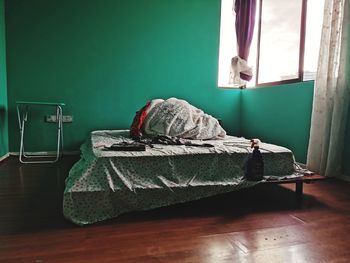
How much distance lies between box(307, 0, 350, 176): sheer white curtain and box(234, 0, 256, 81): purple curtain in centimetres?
143

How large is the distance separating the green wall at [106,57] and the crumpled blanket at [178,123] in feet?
3.78

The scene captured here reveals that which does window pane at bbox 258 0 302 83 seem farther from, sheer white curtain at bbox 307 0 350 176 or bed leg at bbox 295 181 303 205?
bed leg at bbox 295 181 303 205

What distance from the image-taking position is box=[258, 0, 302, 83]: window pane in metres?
3.17

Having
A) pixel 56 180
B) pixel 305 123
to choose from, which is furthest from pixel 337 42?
pixel 56 180

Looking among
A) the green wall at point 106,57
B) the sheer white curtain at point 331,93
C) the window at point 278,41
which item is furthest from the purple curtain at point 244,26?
the sheer white curtain at point 331,93

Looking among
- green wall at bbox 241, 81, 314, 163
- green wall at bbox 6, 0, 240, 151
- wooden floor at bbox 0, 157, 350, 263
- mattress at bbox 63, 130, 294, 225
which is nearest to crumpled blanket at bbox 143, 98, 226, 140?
mattress at bbox 63, 130, 294, 225

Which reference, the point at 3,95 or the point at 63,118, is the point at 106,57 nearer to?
the point at 63,118

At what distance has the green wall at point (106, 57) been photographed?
338cm

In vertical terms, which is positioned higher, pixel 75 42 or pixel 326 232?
pixel 75 42

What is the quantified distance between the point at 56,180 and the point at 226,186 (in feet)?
5.00

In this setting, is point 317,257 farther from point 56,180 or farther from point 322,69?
point 56,180

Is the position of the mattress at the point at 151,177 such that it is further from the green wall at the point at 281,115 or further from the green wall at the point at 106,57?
the green wall at the point at 106,57

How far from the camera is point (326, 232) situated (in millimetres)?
1459

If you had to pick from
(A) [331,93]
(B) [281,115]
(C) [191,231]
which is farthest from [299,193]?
(B) [281,115]
